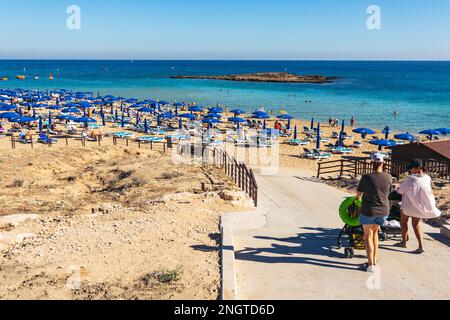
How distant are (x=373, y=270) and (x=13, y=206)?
29.6 ft

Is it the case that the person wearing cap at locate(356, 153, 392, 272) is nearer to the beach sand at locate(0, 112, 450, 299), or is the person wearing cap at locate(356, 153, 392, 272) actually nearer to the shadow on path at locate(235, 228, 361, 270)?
the shadow on path at locate(235, 228, 361, 270)

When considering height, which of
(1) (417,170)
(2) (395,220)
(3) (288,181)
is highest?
(1) (417,170)

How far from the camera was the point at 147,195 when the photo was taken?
37.3 feet

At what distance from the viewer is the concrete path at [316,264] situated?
17.5 ft

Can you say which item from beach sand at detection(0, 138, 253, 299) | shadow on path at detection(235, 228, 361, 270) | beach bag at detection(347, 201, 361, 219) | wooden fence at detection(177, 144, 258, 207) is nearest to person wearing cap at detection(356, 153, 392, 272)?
beach bag at detection(347, 201, 361, 219)

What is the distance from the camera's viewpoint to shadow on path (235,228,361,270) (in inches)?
245

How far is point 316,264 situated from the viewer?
6.15m

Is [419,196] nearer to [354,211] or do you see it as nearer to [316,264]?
[354,211]

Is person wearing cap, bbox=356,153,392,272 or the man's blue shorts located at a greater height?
person wearing cap, bbox=356,153,392,272

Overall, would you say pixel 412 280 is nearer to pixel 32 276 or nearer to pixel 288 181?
pixel 32 276

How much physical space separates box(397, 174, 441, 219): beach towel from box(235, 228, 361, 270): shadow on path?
1.13m

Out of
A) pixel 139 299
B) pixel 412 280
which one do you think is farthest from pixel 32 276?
pixel 412 280

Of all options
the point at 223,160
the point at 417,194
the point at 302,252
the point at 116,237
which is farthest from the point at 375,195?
the point at 223,160

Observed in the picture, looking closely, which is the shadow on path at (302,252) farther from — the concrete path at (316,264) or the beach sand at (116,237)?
the beach sand at (116,237)
